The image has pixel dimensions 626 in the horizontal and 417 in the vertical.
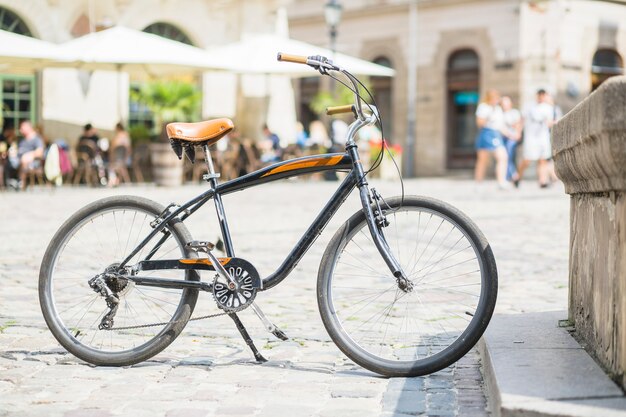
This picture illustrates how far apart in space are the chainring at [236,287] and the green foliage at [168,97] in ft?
60.2

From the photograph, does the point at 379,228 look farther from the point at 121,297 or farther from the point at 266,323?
the point at 121,297

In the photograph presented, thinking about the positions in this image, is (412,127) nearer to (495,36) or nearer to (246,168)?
(495,36)

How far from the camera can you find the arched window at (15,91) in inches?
925

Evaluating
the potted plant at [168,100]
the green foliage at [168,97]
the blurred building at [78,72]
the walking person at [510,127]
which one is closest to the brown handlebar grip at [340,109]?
→ the walking person at [510,127]

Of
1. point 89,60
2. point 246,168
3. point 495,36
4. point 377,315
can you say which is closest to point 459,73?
point 495,36

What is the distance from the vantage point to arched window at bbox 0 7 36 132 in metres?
23.5

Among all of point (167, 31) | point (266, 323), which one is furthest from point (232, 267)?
point (167, 31)

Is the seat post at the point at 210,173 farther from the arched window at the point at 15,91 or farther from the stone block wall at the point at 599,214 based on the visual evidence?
the arched window at the point at 15,91

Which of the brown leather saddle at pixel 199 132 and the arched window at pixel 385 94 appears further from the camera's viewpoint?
the arched window at pixel 385 94

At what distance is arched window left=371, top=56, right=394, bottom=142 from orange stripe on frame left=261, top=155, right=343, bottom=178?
30221 mm

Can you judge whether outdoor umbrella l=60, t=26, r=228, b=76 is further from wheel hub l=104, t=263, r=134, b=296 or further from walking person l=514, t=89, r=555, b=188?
wheel hub l=104, t=263, r=134, b=296

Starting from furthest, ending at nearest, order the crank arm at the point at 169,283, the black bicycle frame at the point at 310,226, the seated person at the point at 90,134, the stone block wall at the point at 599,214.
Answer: the seated person at the point at 90,134
the crank arm at the point at 169,283
the black bicycle frame at the point at 310,226
the stone block wall at the point at 599,214

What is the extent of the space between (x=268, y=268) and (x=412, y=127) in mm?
25651

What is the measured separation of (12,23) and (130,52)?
18.3 feet
